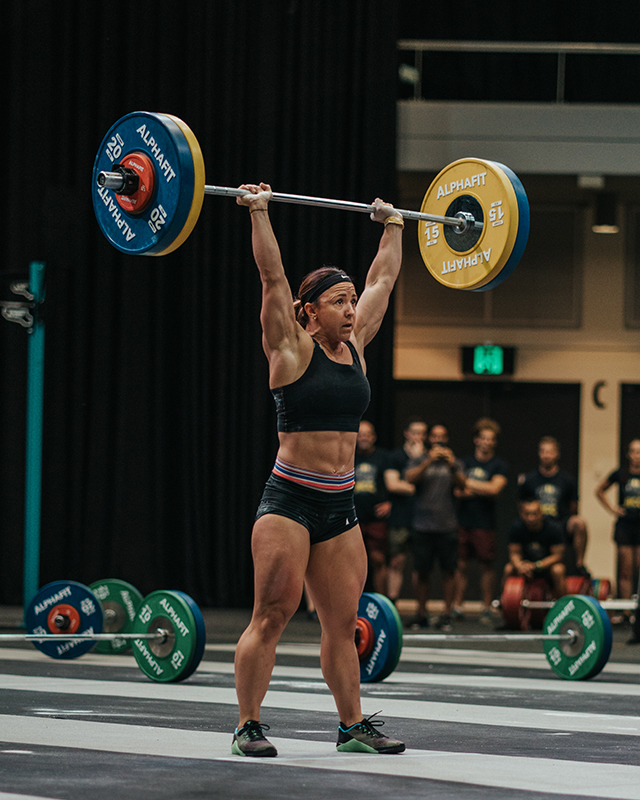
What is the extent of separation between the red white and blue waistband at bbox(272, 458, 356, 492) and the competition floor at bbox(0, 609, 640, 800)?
28.6 inches

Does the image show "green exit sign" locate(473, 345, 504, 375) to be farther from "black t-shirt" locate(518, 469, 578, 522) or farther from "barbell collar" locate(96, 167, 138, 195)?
"barbell collar" locate(96, 167, 138, 195)

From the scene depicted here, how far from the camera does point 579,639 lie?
5.93 metres

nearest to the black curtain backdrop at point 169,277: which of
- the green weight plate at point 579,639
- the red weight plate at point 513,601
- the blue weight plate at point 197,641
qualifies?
the red weight plate at point 513,601

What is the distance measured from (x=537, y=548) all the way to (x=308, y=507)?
18.7 ft

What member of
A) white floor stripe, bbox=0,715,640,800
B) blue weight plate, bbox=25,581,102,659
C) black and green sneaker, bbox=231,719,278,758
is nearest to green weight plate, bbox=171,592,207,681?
blue weight plate, bbox=25,581,102,659

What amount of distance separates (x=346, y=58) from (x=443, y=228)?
255 inches

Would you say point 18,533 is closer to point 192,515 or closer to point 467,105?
point 192,515

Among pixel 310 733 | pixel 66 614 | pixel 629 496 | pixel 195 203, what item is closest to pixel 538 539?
pixel 629 496

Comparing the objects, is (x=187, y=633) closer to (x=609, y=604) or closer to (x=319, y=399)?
(x=319, y=399)

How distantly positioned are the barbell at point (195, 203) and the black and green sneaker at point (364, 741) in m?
1.51

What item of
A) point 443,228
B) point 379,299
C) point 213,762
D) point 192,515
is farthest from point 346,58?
point 213,762

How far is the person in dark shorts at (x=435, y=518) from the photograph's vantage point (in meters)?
9.03

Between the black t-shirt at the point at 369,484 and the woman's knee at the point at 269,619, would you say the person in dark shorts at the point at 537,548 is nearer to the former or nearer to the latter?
the black t-shirt at the point at 369,484

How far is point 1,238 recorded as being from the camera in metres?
10.9
